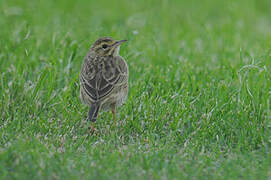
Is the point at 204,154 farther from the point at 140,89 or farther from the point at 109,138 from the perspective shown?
the point at 140,89

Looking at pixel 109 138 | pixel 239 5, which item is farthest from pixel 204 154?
pixel 239 5

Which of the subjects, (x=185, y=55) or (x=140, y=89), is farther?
(x=185, y=55)

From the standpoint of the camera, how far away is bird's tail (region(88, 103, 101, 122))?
5871 mm

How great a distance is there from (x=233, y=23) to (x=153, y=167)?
5722 millimetres

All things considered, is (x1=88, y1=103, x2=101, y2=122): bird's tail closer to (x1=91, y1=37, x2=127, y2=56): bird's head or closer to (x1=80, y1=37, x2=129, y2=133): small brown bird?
(x1=80, y1=37, x2=129, y2=133): small brown bird

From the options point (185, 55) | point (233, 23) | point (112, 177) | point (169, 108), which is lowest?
point (112, 177)

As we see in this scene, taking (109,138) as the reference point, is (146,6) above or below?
above

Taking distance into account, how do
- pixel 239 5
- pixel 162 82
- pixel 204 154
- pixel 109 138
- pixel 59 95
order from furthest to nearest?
pixel 239 5 < pixel 162 82 < pixel 59 95 < pixel 109 138 < pixel 204 154

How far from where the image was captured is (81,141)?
5559 millimetres

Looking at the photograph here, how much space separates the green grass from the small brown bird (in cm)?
28

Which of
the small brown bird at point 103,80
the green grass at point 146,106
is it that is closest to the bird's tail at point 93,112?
the small brown bird at point 103,80

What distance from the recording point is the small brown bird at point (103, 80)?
6.05 metres

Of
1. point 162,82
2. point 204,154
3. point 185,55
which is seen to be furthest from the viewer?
point 185,55

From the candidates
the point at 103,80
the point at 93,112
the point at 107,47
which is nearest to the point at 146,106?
the point at 103,80
